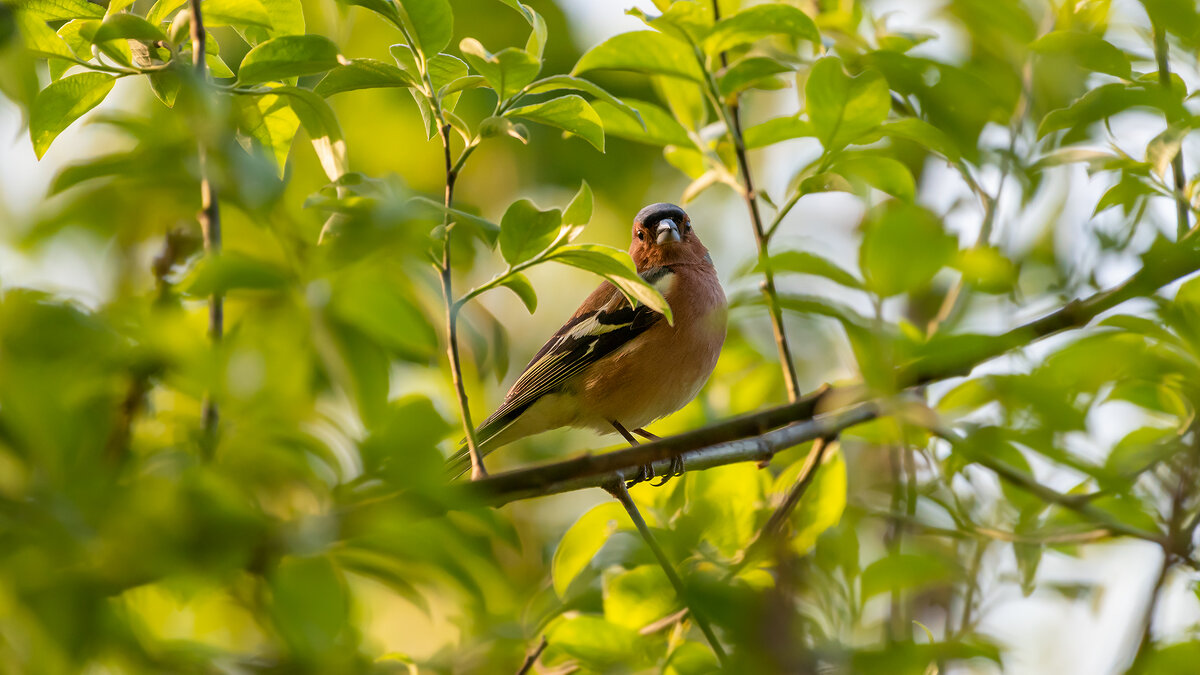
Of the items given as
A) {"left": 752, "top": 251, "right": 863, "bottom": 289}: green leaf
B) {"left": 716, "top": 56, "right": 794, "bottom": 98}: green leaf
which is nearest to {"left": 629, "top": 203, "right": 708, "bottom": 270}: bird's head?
{"left": 716, "top": 56, "right": 794, "bottom": 98}: green leaf

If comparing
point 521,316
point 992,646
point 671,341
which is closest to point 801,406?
point 992,646

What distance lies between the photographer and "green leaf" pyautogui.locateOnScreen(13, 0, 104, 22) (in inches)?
77.7

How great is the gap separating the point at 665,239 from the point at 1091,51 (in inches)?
141

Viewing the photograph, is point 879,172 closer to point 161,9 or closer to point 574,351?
point 161,9

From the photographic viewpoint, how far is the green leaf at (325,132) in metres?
1.97

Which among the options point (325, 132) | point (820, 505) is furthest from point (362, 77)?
point (820, 505)

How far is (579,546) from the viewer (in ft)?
8.17

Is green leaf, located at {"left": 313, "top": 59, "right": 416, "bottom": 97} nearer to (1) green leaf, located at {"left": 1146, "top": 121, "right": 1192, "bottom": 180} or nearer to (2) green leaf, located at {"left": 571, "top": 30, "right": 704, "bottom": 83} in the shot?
(2) green leaf, located at {"left": 571, "top": 30, "right": 704, "bottom": 83}

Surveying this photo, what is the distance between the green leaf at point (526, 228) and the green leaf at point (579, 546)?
810mm

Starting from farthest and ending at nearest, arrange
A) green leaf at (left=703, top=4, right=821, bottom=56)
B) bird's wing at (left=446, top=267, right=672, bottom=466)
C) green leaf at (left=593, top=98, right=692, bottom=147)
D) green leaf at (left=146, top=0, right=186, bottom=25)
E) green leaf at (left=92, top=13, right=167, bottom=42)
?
bird's wing at (left=446, top=267, right=672, bottom=466)
green leaf at (left=593, top=98, right=692, bottom=147)
green leaf at (left=703, top=4, right=821, bottom=56)
green leaf at (left=146, top=0, right=186, bottom=25)
green leaf at (left=92, top=13, right=167, bottom=42)

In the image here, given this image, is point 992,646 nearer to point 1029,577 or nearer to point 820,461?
point 1029,577

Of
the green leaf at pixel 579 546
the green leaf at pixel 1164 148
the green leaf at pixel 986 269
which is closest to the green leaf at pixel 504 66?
the green leaf at pixel 986 269

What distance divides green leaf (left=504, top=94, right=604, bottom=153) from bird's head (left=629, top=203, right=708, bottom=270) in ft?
10.6

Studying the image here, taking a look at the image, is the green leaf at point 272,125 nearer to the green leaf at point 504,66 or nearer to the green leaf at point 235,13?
the green leaf at point 235,13
